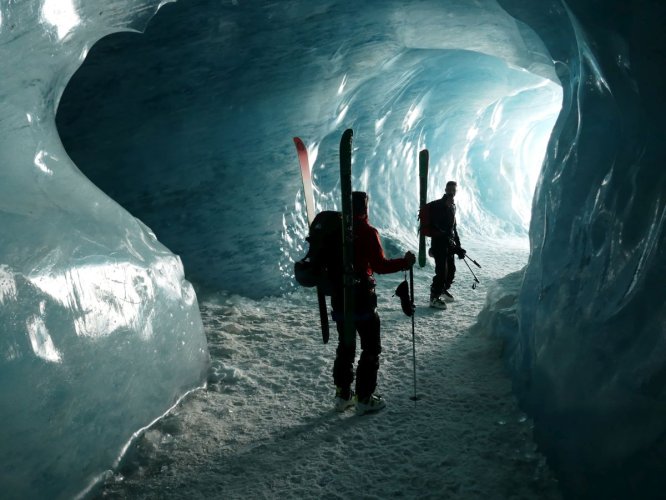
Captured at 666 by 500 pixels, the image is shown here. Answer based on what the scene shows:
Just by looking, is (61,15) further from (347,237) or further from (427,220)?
(427,220)

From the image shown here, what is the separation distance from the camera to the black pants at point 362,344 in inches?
133

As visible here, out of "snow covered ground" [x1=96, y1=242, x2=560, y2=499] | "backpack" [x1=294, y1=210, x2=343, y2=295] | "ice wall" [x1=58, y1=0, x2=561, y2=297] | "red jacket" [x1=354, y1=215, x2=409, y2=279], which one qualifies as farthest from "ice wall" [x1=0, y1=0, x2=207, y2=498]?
"ice wall" [x1=58, y1=0, x2=561, y2=297]

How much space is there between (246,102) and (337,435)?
5273mm

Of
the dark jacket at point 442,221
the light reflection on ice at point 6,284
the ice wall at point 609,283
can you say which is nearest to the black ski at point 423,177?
the dark jacket at point 442,221

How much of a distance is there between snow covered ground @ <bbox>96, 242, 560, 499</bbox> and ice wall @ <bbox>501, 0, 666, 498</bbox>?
1.10 feet

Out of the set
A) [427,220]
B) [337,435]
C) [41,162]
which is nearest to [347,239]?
[337,435]

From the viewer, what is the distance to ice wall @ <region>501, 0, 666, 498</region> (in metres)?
2.13

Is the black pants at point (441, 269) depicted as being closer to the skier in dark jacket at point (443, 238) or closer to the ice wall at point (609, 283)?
the skier in dark jacket at point (443, 238)

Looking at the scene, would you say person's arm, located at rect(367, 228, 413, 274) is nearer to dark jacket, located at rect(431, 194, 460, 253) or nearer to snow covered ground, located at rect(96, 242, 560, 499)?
snow covered ground, located at rect(96, 242, 560, 499)

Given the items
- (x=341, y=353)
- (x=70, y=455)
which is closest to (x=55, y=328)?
(x=70, y=455)

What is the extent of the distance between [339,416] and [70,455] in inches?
69.7

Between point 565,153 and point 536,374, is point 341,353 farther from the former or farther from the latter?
point 565,153

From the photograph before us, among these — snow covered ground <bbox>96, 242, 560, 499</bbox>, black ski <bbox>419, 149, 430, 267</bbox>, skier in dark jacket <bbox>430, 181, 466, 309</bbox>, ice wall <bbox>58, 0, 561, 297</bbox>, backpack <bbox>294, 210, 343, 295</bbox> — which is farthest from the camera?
ice wall <bbox>58, 0, 561, 297</bbox>

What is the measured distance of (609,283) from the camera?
260 centimetres
